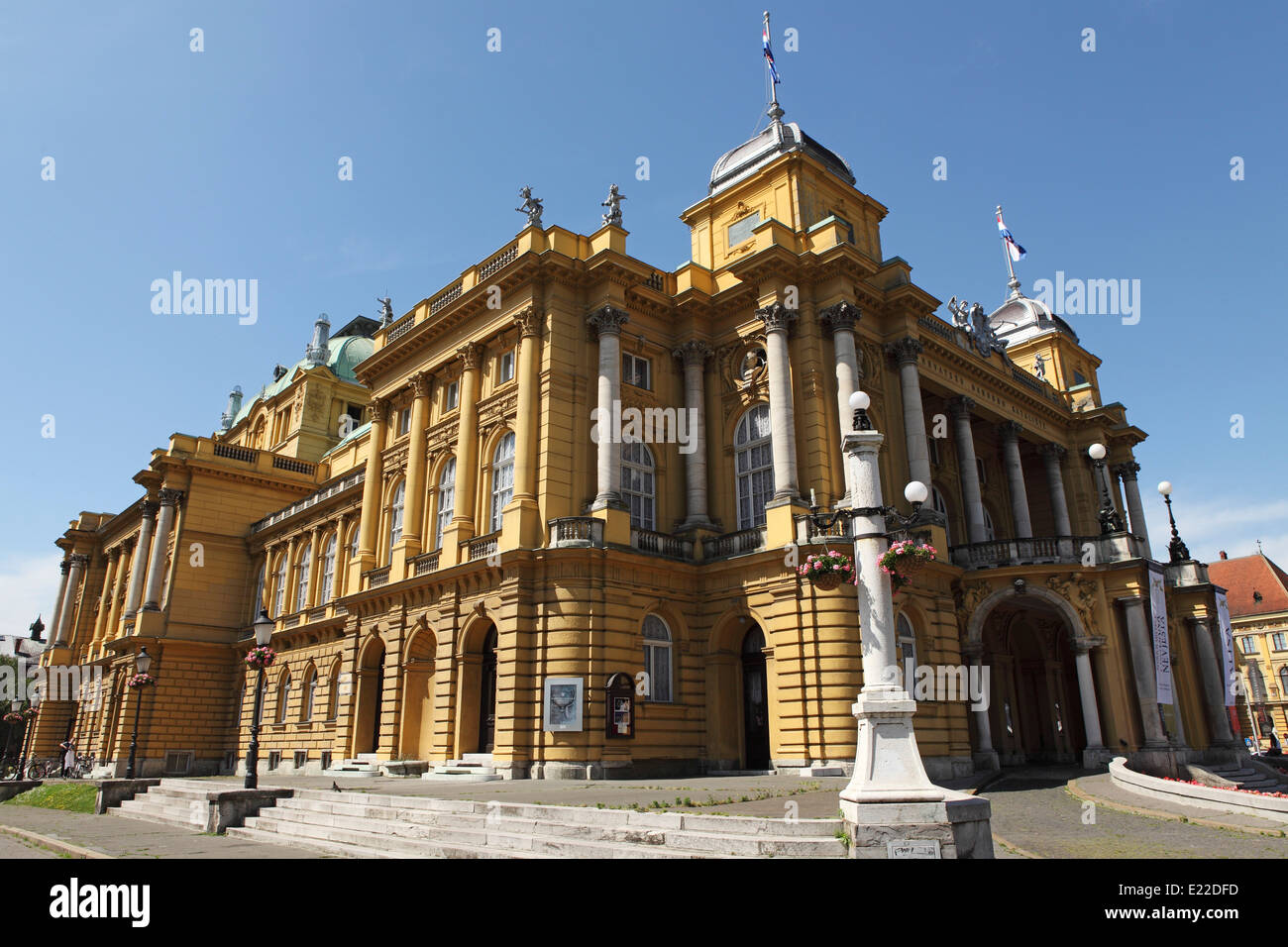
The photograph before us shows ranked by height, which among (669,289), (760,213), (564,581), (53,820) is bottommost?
(53,820)

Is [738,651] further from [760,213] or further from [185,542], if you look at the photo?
[185,542]

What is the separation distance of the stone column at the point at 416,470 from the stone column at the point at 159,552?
19.5 m

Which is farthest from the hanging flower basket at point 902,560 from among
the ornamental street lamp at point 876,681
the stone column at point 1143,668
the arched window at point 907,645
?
the stone column at point 1143,668

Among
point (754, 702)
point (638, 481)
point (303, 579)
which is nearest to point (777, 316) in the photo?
point (638, 481)

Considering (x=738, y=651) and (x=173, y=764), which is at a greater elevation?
(x=738, y=651)

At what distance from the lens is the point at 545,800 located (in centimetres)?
1468

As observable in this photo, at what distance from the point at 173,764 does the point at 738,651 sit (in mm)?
31404

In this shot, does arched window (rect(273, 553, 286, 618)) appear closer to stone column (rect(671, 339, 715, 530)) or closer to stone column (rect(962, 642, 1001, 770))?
stone column (rect(671, 339, 715, 530))

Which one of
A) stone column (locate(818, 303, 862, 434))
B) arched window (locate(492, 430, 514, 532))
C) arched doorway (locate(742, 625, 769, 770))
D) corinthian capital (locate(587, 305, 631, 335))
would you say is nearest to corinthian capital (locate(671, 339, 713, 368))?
corinthian capital (locate(587, 305, 631, 335))

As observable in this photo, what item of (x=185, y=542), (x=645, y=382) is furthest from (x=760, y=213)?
(x=185, y=542)

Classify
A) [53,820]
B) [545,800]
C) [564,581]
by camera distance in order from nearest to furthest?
[545,800], [53,820], [564,581]

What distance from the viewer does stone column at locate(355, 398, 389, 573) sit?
1297 inches

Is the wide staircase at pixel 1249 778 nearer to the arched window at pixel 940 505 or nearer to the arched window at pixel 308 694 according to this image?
the arched window at pixel 940 505

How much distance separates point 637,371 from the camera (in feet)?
93.4
